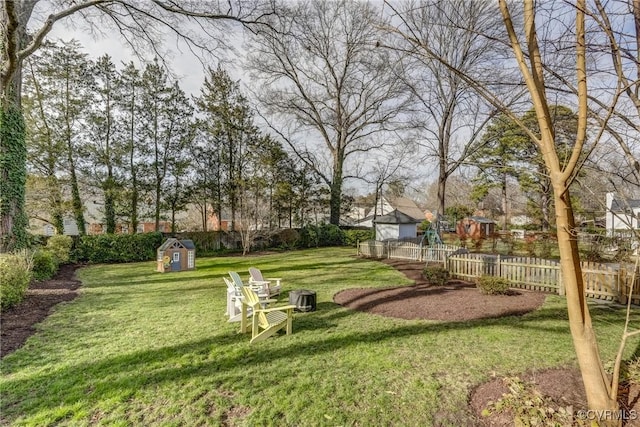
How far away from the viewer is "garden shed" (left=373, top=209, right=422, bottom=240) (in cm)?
1914

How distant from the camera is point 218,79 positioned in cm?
2091

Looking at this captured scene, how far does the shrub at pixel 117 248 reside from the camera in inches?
565

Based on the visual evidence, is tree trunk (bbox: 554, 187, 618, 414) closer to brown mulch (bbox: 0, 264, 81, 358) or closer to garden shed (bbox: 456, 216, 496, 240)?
brown mulch (bbox: 0, 264, 81, 358)

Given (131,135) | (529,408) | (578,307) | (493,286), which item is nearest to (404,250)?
(493,286)

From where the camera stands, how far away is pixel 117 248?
588 inches

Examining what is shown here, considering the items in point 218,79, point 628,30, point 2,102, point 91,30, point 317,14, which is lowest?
point 628,30

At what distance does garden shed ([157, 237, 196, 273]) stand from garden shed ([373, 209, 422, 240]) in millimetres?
11636

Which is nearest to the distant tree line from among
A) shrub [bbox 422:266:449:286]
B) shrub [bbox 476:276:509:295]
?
shrub [bbox 422:266:449:286]

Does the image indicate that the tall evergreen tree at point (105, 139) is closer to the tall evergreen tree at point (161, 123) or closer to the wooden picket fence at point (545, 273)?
the tall evergreen tree at point (161, 123)

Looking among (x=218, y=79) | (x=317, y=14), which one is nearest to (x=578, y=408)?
(x=317, y=14)

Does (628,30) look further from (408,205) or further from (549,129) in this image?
(408,205)

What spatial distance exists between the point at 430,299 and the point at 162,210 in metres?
18.1

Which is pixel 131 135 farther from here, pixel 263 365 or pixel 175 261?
pixel 263 365

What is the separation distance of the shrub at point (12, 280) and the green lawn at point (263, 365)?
0.83 metres
